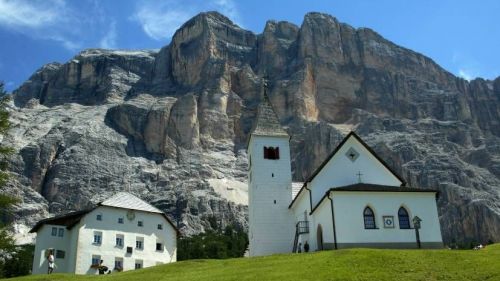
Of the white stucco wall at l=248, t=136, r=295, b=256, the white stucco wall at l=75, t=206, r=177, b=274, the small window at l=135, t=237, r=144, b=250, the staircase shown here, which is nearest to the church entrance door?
the staircase

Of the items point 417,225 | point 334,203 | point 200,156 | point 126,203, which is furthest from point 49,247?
point 200,156

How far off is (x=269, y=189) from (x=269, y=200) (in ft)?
4.17

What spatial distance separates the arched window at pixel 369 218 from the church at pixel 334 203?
0.07 m

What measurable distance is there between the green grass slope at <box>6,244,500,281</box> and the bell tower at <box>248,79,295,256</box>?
22307 mm

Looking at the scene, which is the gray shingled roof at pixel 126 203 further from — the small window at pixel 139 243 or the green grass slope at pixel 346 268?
the green grass slope at pixel 346 268

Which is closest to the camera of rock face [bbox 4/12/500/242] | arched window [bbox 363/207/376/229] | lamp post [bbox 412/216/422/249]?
lamp post [bbox 412/216/422/249]

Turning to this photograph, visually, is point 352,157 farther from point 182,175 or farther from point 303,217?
point 182,175

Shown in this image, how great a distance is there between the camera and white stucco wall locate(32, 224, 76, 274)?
210 feet

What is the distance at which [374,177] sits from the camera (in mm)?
51375

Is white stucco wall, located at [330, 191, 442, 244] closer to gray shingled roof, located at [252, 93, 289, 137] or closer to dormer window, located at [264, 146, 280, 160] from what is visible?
dormer window, located at [264, 146, 280, 160]

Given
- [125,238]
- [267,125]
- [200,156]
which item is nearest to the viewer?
[267,125]

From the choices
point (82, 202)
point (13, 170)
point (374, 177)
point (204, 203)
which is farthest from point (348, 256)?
point (13, 170)

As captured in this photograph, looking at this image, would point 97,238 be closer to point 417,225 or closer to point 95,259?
point 95,259

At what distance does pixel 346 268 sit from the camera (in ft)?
92.9
